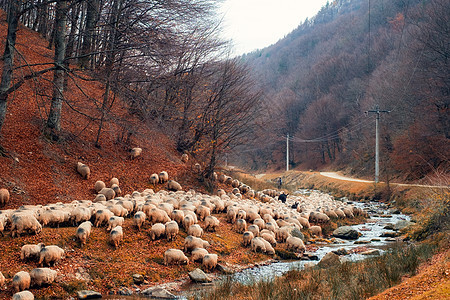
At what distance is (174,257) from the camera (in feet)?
29.3

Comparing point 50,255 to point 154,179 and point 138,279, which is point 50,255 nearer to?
point 138,279

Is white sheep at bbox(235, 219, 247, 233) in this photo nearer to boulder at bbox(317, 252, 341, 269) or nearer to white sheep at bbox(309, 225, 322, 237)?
boulder at bbox(317, 252, 341, 269)

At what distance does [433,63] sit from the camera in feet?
109

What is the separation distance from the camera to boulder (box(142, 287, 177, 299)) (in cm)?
756

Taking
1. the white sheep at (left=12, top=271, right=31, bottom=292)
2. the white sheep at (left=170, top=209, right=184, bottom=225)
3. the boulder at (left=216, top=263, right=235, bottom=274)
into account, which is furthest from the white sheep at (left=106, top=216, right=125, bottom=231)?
the white sheep at (left=12, top=271, right=31, bottom=292)

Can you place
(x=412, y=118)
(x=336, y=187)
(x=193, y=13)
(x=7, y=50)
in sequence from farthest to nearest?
(x=336, y=187) → (x=412, y=118) → (x=193, y=13) → (x=7, y=50)

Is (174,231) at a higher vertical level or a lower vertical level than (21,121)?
lower

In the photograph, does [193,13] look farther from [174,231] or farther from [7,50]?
[174,231]

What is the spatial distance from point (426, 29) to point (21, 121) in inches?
1346

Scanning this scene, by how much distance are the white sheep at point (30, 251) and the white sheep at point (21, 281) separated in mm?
719

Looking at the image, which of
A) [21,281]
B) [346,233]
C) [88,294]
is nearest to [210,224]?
[88,294]

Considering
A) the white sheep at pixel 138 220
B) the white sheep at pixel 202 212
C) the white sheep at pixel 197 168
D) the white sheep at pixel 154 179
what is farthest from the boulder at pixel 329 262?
the white sheep at pixel 197 168

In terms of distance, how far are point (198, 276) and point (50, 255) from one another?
3.10 metres

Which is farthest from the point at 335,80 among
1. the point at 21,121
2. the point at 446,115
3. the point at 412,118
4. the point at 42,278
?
the point at 42,278
